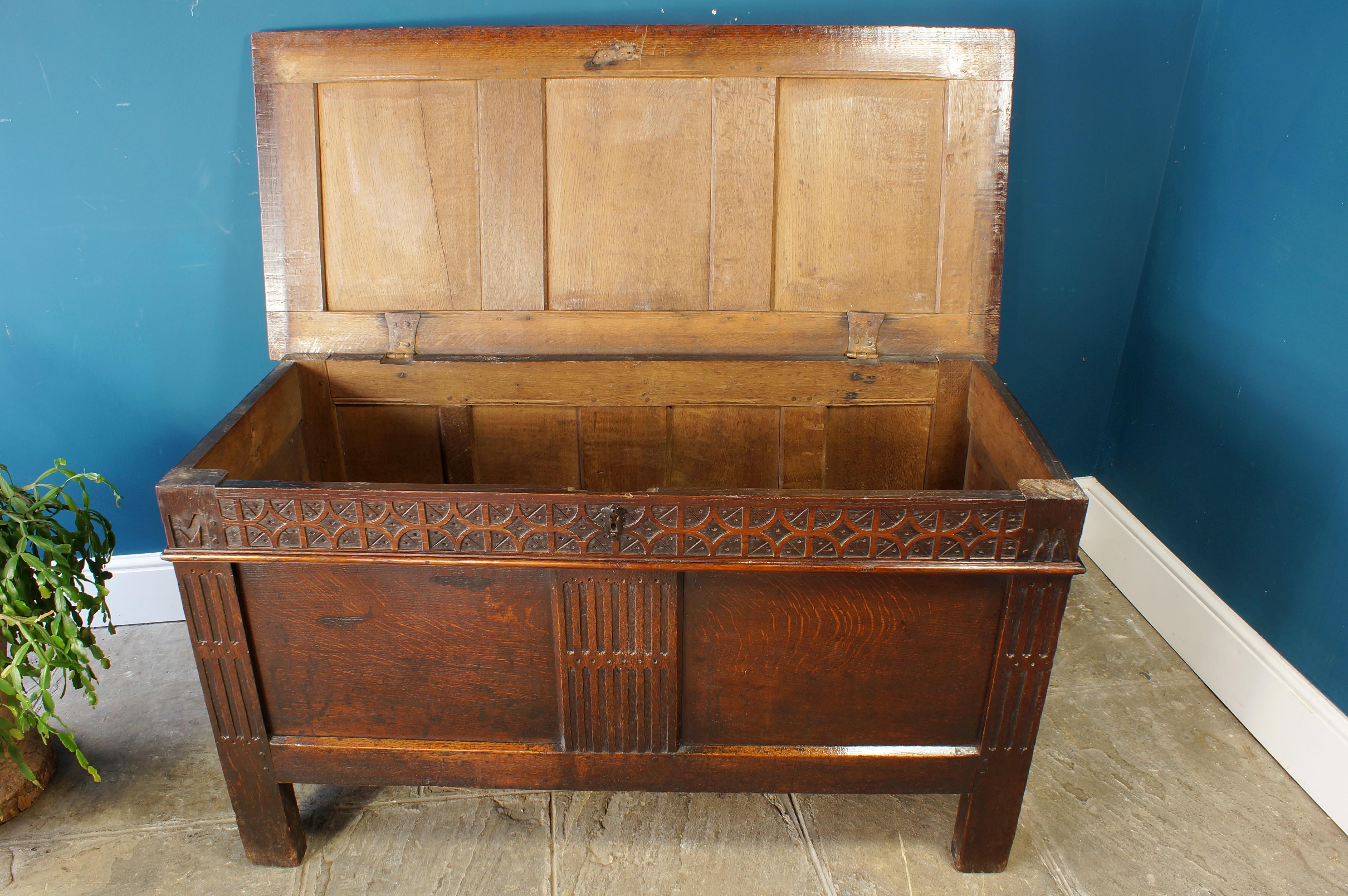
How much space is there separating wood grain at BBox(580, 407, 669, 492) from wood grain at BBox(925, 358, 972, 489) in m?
0.62

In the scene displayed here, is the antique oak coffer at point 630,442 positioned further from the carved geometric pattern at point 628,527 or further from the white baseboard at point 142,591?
the white baseboard at point 142,591

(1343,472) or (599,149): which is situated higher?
(599,149)

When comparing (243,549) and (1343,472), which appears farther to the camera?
(1343,472)

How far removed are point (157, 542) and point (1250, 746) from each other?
276cm

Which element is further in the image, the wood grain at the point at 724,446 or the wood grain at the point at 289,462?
the wood grain at the point at 724,446

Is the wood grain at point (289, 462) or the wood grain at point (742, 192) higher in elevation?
the wood grain at point (742, 192)

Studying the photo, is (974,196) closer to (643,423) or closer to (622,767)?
(643,423)

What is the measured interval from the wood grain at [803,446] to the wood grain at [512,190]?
64 centimetres

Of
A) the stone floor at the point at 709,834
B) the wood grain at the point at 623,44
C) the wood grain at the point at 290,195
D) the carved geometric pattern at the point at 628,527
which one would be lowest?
the stone floor at the point at 709,834

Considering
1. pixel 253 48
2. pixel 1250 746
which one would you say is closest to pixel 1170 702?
pixel 1250 746

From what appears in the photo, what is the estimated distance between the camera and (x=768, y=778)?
5.14 ft

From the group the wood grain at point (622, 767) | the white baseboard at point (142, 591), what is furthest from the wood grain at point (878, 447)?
the white baseboard at point (142, 591)

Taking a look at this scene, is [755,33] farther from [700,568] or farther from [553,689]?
[553,689]

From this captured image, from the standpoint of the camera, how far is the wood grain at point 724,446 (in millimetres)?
→ 1987
